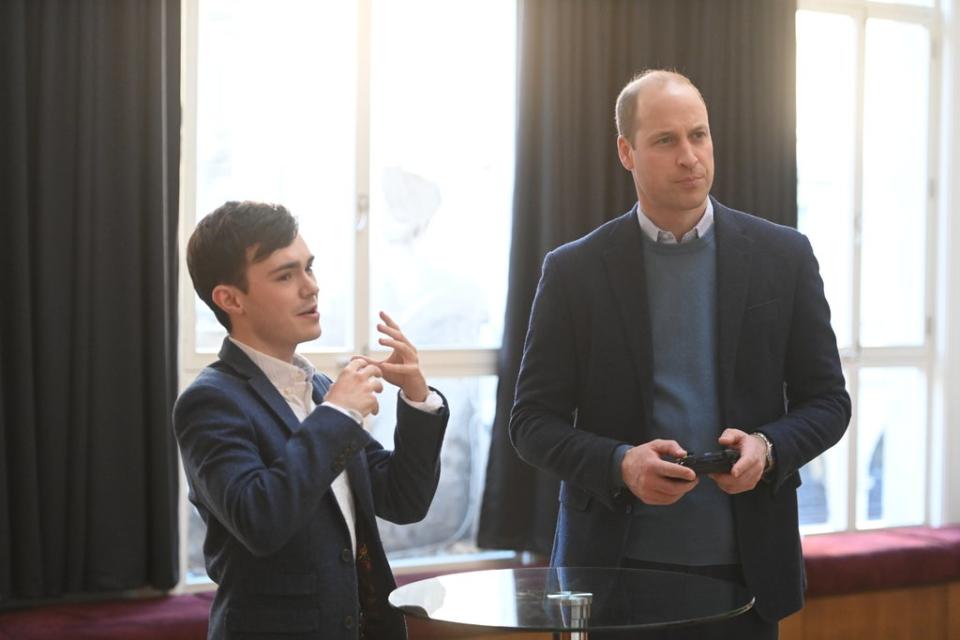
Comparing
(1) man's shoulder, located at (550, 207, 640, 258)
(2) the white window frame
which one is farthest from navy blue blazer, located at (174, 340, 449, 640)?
(2) the white window frame

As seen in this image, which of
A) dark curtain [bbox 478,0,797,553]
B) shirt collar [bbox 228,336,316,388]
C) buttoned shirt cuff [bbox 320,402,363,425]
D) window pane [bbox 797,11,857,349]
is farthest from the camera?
window pane [bbox 797,11,857,349]

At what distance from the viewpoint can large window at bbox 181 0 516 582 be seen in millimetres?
3840

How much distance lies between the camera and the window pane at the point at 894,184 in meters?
5.11

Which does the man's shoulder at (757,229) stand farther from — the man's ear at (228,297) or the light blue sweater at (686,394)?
the man's ear at (228,297)

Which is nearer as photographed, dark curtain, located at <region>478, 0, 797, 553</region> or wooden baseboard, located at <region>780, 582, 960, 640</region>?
dark curtain, located at <region>478, 0, 797, 553</region>

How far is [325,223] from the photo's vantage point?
4.02 m

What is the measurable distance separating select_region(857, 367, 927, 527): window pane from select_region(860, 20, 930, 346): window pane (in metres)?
0.19

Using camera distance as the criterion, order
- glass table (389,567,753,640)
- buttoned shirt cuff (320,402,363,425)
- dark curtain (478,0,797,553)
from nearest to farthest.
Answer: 1. glass table (389,567,753,640)
2. buttoned shirt cuff (320,402,363,425)
3. dark curtain (478,0,797,553)

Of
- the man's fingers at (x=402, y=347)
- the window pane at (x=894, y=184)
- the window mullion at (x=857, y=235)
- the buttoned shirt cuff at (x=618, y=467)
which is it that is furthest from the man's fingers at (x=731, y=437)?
the window pane at (x=894, y=184)

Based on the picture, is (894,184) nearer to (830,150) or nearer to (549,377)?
(830,150)

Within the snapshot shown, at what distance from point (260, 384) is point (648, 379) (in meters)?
0.67

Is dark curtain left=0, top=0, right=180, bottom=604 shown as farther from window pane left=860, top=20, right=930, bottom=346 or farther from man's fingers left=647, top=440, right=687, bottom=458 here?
window pane left=860, top=20, right=930, bottom=346

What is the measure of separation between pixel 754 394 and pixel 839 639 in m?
2.76

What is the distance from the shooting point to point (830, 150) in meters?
5.00
